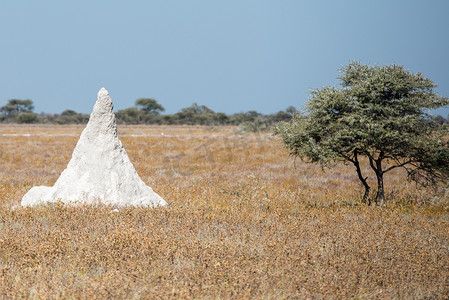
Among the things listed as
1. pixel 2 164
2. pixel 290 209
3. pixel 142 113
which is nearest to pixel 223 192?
pixel 290 209

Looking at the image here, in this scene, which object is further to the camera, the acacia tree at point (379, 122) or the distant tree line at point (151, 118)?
the distant tree line at point (151, 118)

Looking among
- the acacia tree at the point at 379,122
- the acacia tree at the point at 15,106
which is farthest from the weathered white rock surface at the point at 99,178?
the acacia tree at the point at 15,106

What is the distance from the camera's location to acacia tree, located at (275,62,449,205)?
1027cm

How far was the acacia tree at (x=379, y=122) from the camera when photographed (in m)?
10.3

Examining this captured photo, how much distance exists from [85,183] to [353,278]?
25.1ft

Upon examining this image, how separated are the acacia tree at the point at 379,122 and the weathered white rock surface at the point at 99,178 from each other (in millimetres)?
4893

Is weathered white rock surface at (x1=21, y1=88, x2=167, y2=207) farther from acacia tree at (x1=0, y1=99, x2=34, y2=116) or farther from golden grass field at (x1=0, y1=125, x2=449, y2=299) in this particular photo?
acacia tree at (x1=0, y1=99, x2=34, y2=116)

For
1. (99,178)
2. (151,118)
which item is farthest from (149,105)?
(99,178)

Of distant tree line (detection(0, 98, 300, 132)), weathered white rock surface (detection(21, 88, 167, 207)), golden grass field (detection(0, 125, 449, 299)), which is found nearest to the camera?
golden grass field (detection(0, 125, 449, 299))

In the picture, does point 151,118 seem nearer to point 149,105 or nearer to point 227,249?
point 149,105

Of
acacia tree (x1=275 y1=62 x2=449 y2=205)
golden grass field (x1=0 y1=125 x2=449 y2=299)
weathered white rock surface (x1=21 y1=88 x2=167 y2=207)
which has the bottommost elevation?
golden grass field (x1=0 y1=125 x2=449 y2=299)

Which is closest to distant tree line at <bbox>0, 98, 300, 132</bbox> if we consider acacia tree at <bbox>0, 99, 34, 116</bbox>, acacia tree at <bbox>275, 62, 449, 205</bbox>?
acacia tree at <bbox>0, 99, 34, 116</bbox>

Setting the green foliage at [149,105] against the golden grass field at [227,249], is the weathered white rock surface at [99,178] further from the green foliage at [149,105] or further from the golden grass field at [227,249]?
the green foliage at [149,105]

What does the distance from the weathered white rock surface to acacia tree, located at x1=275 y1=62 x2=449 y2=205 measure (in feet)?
16.1
